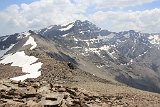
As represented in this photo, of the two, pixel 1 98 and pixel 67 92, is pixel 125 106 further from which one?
pixel 1 98

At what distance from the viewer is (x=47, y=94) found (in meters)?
43.5

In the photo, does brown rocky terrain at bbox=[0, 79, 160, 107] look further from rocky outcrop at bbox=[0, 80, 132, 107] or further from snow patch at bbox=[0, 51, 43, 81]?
snow patch at bbox=[0, 51, 43, 81]

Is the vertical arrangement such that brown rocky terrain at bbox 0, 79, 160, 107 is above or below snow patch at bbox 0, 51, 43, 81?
below

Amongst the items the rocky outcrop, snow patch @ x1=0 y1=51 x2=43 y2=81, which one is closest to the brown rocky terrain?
the rocky outcrop

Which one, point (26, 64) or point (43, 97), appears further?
point (26, 64)

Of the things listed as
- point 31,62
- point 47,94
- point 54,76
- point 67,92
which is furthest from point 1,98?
point 31,62

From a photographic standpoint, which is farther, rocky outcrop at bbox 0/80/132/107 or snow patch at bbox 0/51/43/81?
snow patch at bbox 0/51/43/81

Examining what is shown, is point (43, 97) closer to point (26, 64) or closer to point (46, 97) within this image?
point (46, 97)

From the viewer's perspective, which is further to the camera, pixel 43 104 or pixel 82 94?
pixel 82 94

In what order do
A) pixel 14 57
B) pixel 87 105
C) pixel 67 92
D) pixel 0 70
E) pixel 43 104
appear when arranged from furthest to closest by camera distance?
pixel 14 57, pixel 0 70, pixel 67 92, pixel 87 105, pixel 43 104

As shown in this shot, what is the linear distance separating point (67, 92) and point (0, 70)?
68.2 meters

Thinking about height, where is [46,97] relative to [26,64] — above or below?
below

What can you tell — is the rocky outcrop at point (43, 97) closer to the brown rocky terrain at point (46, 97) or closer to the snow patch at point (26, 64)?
the brown rocky terrain at point (46, 97)

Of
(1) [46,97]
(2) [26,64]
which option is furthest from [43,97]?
(2) [26,64]
